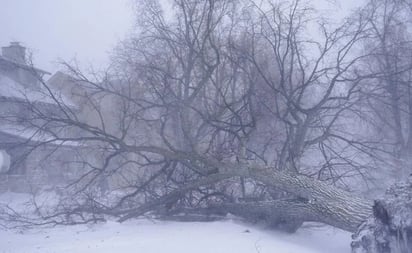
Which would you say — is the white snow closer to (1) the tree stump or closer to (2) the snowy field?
(2) the snowy field

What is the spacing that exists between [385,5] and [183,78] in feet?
23.2

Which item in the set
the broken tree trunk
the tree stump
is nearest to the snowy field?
the broken tree trunk

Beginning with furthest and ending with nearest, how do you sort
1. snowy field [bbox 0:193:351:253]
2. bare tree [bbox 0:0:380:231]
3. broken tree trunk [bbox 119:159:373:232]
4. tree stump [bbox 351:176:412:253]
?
1. bare tree [bbox 0:0:380:231]
2. broken tree trunk [bbox 119:159:373:232]
3. snowy field [bbox 0:193:351:253]
4. tree stump [bbox 351:176:412:253]

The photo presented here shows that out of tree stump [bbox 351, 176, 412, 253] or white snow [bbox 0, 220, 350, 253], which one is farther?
white snow [bbox 0, 220, 350, 253]

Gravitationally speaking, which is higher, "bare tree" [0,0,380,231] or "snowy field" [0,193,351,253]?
"bare tree" [0,0,380,231]

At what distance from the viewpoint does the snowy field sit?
6698 mm

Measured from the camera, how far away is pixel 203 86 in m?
13.9

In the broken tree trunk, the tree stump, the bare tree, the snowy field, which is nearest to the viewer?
the tree stump

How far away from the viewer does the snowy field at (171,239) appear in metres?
6.70

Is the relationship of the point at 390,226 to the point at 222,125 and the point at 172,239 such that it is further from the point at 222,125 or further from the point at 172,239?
the point at 222,125

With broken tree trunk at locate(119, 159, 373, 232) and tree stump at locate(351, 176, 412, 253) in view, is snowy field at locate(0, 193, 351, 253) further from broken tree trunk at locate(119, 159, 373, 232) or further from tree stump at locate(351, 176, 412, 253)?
tree stump at locate(351, 176, 412, 253)

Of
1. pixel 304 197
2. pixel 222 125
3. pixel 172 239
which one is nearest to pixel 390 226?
pixel 304 197

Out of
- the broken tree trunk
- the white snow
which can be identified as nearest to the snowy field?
the white snow

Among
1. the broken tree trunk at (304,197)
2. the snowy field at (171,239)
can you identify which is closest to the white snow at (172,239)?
the snowy field at (171,239)
